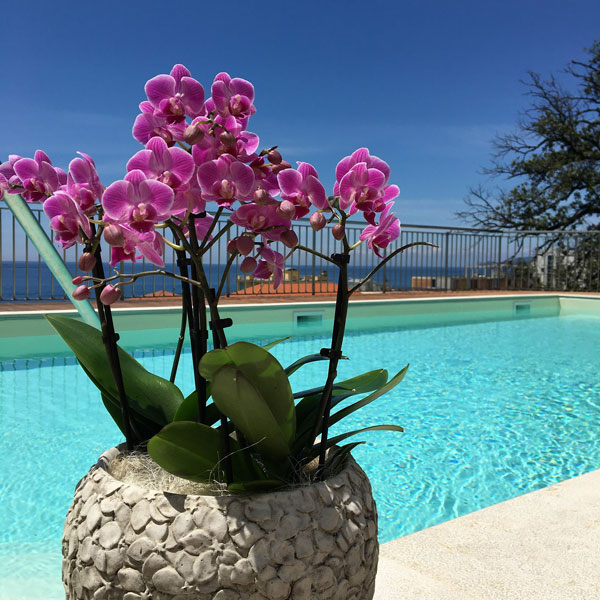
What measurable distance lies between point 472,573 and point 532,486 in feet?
4.27

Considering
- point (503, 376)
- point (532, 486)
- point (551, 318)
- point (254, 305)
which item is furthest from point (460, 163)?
point (532, 486)

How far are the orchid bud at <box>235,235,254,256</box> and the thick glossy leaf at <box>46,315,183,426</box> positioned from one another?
12.8 inches

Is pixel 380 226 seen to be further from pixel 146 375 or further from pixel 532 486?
pixel 532 486

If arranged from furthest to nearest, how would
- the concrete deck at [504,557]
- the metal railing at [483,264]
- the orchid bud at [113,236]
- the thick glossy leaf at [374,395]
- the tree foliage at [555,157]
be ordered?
the tree foliage at [555,157]
the metal railing at [483,264]
the concrete deck at [504,557]
the thick glossy leaf at [374,395]
the orchid bud at [113,236]

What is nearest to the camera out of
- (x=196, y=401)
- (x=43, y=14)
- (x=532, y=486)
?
(x=196, y=401)

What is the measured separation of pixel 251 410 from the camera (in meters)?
0.63

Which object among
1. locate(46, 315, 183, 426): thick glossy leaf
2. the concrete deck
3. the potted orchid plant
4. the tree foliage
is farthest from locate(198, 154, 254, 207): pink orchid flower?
the tree foliage

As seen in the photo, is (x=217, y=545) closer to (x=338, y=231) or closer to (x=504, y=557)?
(x=338, y=231)

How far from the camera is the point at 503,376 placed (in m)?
4.23

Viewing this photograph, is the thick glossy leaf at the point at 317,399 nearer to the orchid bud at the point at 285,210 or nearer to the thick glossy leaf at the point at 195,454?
the thick glossy leaf at the point at 195,454

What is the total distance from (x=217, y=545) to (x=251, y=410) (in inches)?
6.3

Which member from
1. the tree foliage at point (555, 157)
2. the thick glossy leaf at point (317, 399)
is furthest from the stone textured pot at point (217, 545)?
the tree foliage at point (555, 157)

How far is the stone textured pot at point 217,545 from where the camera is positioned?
61 centimetres

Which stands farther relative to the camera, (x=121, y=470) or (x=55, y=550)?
(x=55, y=550)
